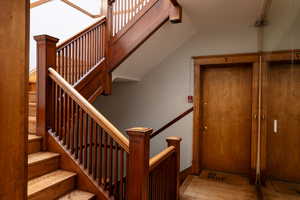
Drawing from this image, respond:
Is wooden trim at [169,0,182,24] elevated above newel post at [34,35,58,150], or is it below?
A: above

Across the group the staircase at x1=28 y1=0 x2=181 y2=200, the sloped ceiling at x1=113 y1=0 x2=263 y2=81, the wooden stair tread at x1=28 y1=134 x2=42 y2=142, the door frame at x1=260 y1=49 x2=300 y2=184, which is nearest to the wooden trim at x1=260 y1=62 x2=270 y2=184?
the door frame at x1=260 y1=49 x2=300 y2=184

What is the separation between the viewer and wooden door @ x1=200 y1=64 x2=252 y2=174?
10.8 ft

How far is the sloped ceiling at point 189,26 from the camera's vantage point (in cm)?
255

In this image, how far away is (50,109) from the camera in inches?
84.9

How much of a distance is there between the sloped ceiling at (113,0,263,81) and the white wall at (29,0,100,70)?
0.94 metres

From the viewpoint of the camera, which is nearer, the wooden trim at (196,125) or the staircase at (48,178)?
the staircase at (48,178)

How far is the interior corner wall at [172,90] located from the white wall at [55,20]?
142 cm

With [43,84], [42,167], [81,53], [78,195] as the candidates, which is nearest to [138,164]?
[78,195]

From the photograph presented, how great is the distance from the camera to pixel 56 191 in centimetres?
175

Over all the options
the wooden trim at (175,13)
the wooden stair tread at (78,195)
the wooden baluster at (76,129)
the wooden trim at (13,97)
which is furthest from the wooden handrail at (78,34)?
the wooden trim at (13,97)

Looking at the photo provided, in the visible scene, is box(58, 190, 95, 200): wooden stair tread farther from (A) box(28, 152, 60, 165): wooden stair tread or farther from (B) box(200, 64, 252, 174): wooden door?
(B) box(200, 64, 252, 174): wooden door

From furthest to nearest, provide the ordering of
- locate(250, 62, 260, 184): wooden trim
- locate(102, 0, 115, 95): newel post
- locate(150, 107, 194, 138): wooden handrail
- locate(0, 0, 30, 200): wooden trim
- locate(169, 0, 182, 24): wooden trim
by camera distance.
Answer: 1. locate(150, 107, 194, 138): wooden handrail
2. locate(250, 62, 260, 184): wooden trim
3. locate(102, 0, 115, 95): newel post
4. locate(169, 0, 182, 24): wooden trim
5. locate(0, 0, 30, 200): wooden trim

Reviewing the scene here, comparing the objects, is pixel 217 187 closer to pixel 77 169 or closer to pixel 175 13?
pixel 77 169

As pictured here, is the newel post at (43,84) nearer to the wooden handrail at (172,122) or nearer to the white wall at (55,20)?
the white wall at (55,20)
